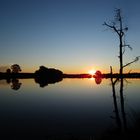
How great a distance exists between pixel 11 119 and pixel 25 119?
58.7 inches

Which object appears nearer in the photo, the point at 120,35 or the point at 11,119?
the point at 120,35

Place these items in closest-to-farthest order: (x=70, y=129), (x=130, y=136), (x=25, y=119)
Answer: (x=130, y=136) → (x=70, y=129) → (x=25, y=119)

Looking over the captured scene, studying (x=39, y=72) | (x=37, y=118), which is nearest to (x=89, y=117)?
(x=37, y=118)

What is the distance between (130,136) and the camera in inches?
618

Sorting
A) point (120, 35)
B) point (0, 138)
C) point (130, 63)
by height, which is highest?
point (120, 35)

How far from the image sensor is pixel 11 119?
30.4 m

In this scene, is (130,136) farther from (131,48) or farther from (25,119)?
(25,119)

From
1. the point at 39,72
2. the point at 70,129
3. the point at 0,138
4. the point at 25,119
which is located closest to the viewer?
the point at 0,138

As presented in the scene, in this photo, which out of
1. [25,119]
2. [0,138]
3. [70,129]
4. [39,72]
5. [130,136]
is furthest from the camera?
[39,72]

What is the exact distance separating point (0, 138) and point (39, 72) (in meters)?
162

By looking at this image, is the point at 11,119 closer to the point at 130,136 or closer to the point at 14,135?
A: the point at 14,135

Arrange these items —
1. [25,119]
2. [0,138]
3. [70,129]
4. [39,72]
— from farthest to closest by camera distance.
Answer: [39,72] → [25,119] → [70,129] → [0,138]

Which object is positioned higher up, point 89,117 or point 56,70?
point 56,70

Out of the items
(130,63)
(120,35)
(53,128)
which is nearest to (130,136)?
(130,63)
